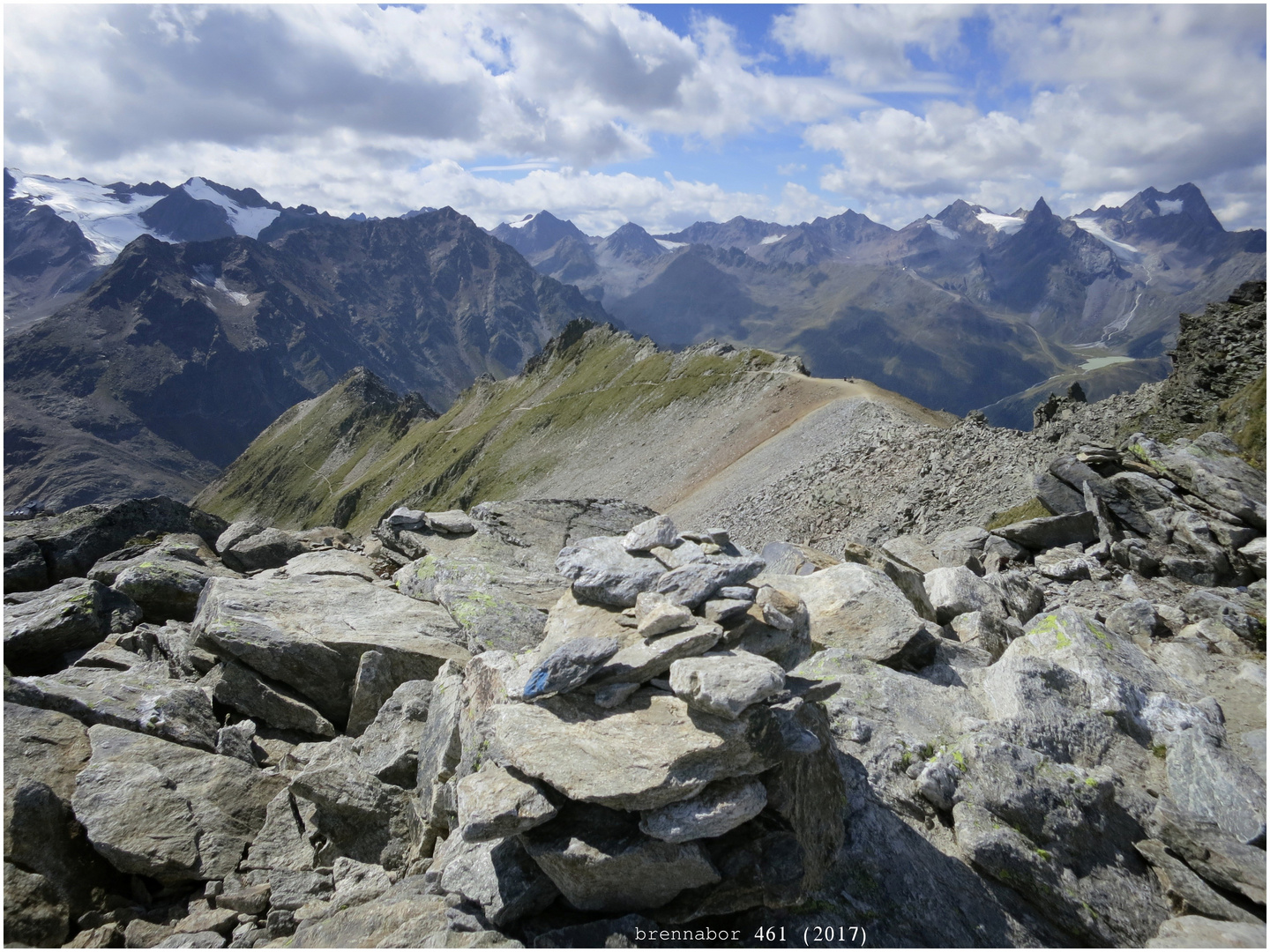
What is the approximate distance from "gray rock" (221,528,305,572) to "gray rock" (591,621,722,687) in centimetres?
2626

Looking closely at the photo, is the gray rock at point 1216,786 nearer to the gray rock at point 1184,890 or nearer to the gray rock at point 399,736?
the gray rock at point 1184,890

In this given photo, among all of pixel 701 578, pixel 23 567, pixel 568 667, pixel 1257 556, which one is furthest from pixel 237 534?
pixel 1257 556

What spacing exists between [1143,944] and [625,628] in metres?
8.40

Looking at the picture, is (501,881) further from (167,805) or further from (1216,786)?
(1216,786)

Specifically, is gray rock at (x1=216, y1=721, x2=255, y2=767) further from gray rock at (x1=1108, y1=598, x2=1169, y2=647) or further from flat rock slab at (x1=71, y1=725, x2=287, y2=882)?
gray rock at (x1=1108, y1=598, x2=1169, y2=647)

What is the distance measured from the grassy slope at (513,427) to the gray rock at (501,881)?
85.0 m

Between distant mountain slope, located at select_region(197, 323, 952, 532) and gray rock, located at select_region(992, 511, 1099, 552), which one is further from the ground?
distant mountain slope, located at select_region(197, 323, 952, 532)

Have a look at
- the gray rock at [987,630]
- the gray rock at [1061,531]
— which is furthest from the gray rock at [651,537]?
the gray rock at [1061,531]

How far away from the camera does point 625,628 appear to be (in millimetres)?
11375

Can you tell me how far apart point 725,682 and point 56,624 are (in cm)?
1918

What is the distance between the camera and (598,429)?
359ft

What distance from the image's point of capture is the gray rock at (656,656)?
991 centimetres

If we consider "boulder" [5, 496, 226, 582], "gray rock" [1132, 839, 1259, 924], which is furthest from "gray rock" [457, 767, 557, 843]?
"boulder" [5, 496, 226, 582]

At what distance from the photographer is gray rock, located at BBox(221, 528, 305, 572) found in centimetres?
3069
